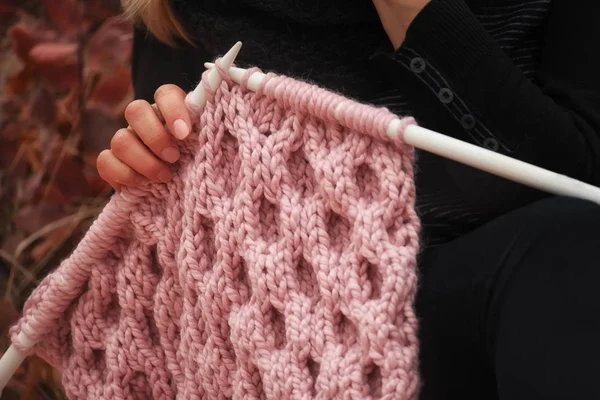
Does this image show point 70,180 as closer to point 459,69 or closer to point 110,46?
point 110,46

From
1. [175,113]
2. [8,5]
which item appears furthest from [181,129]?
[8,5]

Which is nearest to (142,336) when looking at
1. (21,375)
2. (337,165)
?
(337,165)

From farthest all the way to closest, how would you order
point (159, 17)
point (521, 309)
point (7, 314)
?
point (7, 314) < point (159, 17) < point (521, 309)

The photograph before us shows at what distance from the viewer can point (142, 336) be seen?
729 mm

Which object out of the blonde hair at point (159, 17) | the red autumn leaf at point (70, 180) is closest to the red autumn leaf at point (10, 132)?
the red autumn leaf at point (70, 180)

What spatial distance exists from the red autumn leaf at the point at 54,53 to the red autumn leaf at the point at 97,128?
0.11 meters

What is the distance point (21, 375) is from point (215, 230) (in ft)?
2.46

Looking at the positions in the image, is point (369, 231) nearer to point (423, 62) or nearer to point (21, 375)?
point (423, 62)

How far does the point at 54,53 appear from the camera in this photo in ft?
4.31

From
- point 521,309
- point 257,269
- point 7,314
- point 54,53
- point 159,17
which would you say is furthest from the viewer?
point 54,53

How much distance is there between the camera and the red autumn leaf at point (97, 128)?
51.4 inches

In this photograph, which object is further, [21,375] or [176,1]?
[21,375]

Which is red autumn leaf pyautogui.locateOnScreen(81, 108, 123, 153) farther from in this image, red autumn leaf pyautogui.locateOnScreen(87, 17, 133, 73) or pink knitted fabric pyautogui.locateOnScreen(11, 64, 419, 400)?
pink knitted fabric pyautogui.locateOnScreen(11, 64, 419, 400)

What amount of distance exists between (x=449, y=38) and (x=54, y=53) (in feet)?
3.04
